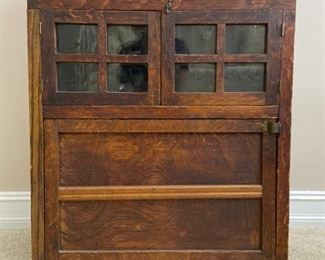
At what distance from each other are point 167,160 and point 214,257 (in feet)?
0.93

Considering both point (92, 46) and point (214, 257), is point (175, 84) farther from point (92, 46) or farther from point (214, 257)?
point (214, 257)

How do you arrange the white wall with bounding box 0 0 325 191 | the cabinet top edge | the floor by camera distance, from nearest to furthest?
the cabinet top edge, the floor, the white wall with bounding box 0 0 325 191

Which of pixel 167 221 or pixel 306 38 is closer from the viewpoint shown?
pixel 167 221

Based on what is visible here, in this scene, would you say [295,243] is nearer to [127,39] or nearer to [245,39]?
[245,39]

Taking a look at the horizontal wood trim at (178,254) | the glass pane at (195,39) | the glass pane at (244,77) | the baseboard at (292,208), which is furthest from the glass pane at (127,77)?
the baseboard at (292,208)

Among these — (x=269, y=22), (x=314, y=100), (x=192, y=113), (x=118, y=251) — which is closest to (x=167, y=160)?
(x=192, y=113)

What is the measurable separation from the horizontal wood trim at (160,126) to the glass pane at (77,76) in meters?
0.09

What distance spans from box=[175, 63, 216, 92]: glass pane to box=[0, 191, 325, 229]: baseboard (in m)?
0.70

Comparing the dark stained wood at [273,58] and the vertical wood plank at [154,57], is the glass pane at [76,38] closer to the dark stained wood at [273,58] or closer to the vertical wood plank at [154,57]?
the vertical wood plank at [154,57]

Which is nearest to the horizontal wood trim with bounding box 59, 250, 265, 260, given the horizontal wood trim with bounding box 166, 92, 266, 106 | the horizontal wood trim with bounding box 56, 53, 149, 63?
the horizontal wood trim with bounding box 166, 92, 266, 106

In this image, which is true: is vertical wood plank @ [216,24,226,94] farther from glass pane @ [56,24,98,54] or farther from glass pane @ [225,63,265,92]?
glass pane @ [56,24,98,54]

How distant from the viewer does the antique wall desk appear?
1.02 meters

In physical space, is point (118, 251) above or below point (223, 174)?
below

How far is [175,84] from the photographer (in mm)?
1042
